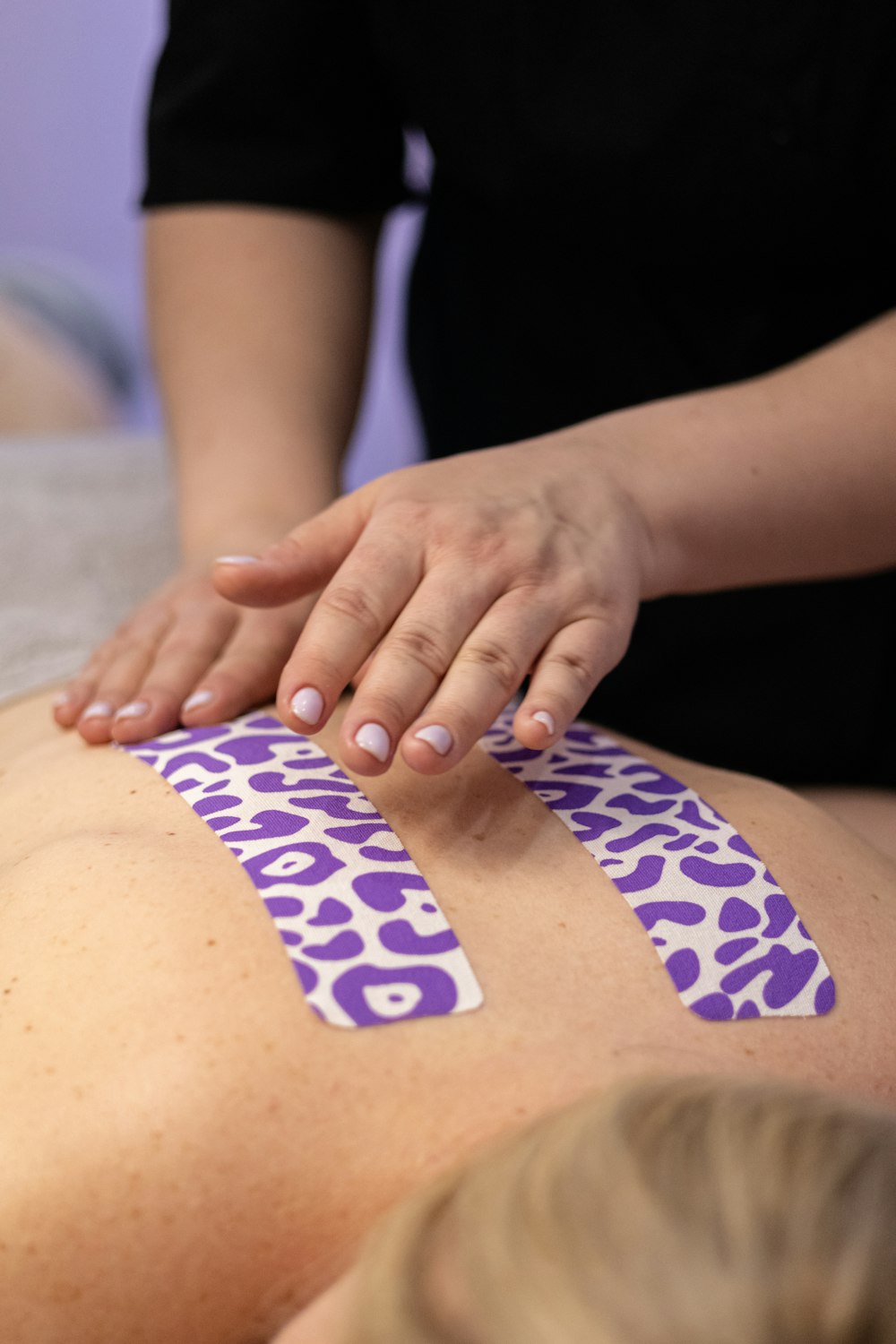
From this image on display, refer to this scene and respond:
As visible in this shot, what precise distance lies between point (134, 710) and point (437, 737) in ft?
1.10

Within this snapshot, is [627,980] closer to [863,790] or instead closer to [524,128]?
[863,790]

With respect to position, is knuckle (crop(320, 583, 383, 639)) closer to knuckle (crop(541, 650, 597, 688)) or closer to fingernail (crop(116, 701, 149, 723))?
knuckle (crop(541, 650, 597, 688))

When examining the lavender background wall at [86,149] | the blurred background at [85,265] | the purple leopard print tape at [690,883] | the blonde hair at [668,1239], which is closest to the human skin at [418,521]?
the purple leopard print tape at [690,883]

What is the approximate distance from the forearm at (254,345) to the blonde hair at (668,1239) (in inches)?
32.1

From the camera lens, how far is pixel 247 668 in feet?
3.31

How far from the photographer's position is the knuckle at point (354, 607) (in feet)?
2.56

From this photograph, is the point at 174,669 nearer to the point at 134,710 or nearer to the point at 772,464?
the point at 134,710

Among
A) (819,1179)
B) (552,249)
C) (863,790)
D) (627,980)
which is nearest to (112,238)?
(552,249)

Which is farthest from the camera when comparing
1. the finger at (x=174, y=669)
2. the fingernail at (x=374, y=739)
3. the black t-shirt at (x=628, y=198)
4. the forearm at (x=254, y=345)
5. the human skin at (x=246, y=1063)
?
the forearm at (x=254, y=345)

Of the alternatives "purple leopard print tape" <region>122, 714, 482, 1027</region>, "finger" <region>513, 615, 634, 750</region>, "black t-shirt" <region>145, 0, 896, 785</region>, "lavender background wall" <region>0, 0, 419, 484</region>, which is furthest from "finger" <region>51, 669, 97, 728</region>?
"lavender background wall" <region>0, 0, 419, 484</region>

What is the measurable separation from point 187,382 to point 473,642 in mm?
700

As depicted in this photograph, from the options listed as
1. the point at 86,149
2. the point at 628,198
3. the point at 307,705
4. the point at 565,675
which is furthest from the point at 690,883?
the point at 86,149

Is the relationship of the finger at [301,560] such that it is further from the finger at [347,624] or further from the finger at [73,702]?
the finger at [73,702]

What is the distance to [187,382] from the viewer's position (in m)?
1.33
